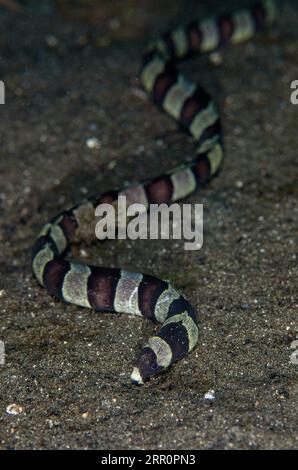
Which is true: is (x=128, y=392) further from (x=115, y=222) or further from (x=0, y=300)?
(x=115, y=222)

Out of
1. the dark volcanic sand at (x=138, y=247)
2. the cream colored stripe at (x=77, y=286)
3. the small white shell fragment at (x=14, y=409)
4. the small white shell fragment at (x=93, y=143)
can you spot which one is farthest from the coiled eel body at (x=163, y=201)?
the small white shell fragment at (x=93, y=143)

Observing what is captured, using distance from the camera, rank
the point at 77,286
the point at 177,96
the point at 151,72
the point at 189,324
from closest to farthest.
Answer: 1. the point at 189,324
2. the point at 77,286
3. the point at 177,96
4. the point at 151,72

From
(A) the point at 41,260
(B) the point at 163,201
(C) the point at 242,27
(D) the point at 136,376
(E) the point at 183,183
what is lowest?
(D) the point at 136,376

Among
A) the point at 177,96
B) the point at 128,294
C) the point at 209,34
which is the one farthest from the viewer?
the point at 209,34

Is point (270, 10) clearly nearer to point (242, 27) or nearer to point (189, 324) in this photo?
point (242, 27)

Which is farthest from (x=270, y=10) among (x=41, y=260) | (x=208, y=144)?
(x=41, y=260)

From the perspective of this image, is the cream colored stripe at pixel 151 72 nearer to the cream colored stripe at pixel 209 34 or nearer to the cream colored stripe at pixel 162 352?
the cream colored stripe at pixel 209 34
